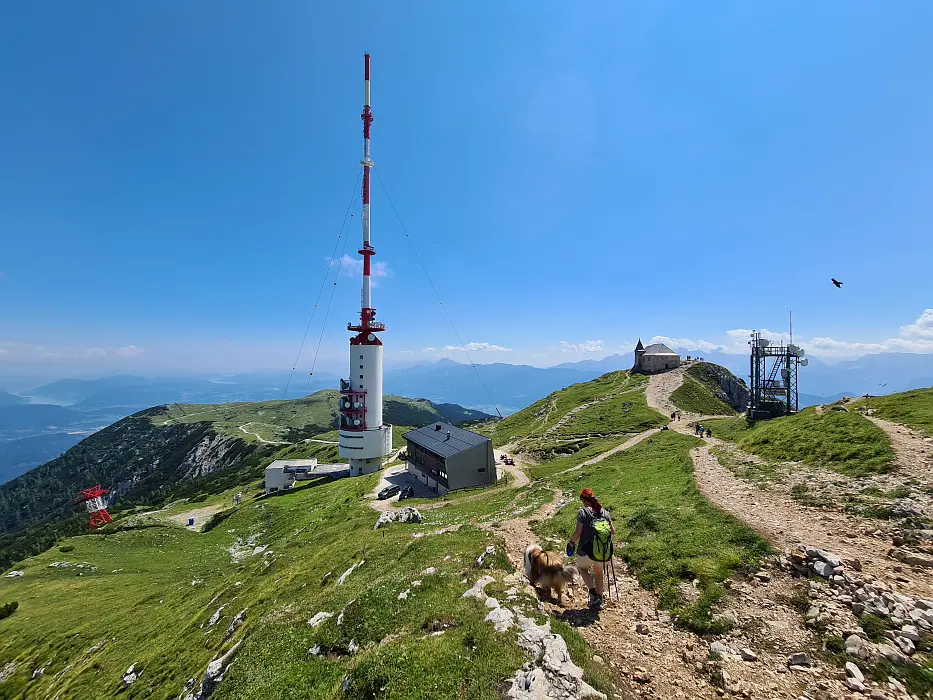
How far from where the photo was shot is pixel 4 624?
117 feet

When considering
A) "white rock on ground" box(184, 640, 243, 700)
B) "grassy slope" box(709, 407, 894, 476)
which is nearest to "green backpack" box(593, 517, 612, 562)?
"white rock on ground" box(184, 640, 243, 700)

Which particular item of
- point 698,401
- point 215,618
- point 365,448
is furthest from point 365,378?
point 698,401

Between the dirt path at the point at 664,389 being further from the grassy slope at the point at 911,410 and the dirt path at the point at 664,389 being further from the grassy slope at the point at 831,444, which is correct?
the grassy slope at the point at 831,444

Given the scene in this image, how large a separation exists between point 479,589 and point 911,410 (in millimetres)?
36644

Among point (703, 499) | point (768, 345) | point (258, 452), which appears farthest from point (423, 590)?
point (258, 452)

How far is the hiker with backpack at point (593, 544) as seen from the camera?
12.1 meters

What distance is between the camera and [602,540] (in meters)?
12.1

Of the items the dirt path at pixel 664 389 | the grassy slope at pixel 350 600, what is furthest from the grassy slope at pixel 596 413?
the grassy slope at pixel 350 600

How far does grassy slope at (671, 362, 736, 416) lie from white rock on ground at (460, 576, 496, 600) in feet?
258

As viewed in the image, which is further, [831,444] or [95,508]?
[95,508]

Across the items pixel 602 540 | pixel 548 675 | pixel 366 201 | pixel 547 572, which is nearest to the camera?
pixel 548 675

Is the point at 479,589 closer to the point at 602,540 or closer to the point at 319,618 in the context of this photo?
the point at 602,540

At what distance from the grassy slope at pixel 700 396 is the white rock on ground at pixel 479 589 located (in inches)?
3102

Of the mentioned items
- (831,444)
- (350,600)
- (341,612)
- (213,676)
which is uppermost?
(831,444)
